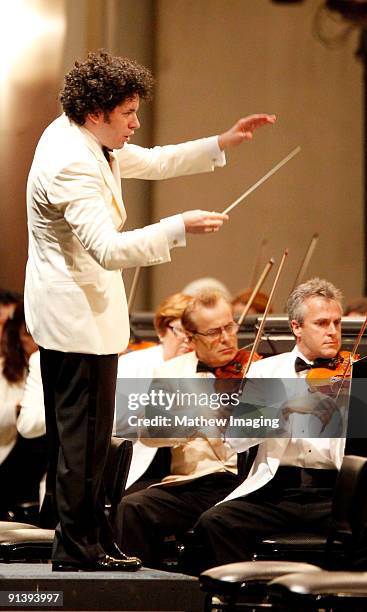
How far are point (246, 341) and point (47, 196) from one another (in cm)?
151

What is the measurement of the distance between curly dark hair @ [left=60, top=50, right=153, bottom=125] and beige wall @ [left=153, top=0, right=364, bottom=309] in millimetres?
5362

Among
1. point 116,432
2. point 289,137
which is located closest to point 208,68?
point 289,137

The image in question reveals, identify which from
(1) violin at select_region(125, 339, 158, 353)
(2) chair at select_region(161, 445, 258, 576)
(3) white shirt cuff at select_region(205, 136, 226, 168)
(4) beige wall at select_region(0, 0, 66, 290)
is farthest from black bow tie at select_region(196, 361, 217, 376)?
(4) beige wall at select_region(0, 0, 66, 290)

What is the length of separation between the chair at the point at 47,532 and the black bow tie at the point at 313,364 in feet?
1.93

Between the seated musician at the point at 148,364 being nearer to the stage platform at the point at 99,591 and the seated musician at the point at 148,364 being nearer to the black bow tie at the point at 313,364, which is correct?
the black bow tie at the point at 313,364

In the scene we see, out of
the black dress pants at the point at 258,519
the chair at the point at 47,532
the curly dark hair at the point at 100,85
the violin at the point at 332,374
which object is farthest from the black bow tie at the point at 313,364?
the curly dark hair at the point at 100,85

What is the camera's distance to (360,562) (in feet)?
10.8

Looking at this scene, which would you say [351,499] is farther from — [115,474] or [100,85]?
[100,85]

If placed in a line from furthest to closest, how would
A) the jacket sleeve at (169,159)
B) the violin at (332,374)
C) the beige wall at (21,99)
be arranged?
the beige wall at (21,99)
the violin at (332,374)
the jacket sleeve at (169,159)

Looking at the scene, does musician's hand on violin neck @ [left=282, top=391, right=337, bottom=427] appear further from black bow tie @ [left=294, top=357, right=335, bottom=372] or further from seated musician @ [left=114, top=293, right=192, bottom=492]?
seated musician @ [left=114, top=293, right=192, bottom=492]

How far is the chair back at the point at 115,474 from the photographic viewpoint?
363 cm

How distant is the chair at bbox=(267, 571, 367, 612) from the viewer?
298 centimetres

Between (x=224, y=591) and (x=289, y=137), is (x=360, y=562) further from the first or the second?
(x=289, y=137)

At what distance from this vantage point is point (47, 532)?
382 centimetres
